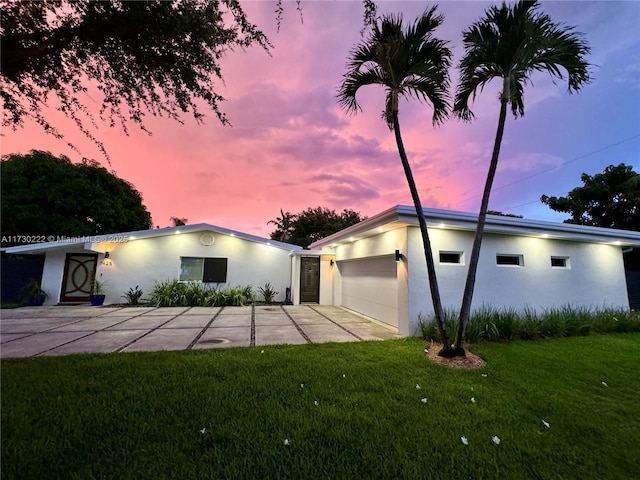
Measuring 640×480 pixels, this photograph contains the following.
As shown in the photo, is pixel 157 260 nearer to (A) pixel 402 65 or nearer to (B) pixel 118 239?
(B) pixel 118 239

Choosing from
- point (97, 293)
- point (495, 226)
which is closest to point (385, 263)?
point (495, 226)

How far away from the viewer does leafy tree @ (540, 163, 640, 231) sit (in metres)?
11.8

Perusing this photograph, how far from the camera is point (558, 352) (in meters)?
4.89

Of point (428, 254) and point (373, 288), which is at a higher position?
point (428, 254)

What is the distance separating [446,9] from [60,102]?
539cm

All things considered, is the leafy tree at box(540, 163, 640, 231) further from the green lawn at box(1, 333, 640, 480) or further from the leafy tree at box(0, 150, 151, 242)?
the leafy tree at box(0, 150, 151, 242)

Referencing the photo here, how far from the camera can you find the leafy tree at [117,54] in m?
1.97

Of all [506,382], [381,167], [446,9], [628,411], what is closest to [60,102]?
[446,9]

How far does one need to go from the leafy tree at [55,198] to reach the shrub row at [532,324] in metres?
17.0

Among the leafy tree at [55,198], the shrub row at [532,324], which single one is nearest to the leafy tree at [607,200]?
the shrub row at [532,324]

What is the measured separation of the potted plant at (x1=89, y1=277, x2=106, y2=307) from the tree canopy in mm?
17304

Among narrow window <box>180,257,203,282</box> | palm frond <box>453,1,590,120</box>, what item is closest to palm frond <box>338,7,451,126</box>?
palm frond <box>453,1,590,120</box>

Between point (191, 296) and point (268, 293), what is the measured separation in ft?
10.3

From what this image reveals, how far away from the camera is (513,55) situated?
162 inches
